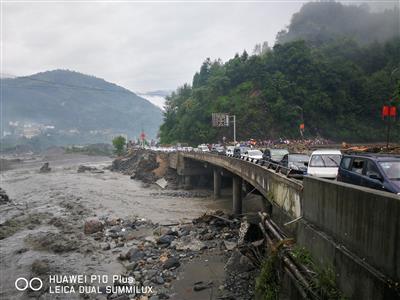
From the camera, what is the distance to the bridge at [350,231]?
Result: 4.55 m

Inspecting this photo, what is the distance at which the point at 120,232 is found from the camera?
2152 centimetres

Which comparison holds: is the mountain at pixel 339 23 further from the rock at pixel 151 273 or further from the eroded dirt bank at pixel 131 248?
the rock at pixel 151 273

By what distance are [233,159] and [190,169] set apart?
65.6 ft

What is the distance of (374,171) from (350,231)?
3.85 m

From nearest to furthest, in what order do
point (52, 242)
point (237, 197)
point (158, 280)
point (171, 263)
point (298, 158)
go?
point (158, 280)
point (171, 263)
point (298, 158)
point (52, 242)
point (237, 197)

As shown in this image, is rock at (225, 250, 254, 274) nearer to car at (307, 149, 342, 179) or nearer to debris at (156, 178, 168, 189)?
car at (307, 149, 342, 179)

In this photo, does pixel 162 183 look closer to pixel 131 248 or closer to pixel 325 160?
pixel 131 248

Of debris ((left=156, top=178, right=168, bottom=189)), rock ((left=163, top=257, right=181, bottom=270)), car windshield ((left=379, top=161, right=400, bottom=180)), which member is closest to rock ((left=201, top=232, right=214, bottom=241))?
rock ((left=163, top=257, right=181, bottom=270))

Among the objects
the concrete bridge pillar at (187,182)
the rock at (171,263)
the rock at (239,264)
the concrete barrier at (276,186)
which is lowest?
the concrete bridge pillar at (187,182)

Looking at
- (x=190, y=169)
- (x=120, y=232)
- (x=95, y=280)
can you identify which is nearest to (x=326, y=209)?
(x=95, y=280)

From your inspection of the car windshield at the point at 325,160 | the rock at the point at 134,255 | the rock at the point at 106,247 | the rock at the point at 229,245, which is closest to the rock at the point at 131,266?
the rock at the point at 134,255

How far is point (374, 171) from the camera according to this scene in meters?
8.92

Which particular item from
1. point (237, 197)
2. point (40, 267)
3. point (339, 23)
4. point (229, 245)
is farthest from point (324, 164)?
point (339, 23)

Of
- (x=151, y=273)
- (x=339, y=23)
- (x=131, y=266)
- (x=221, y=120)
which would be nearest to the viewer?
(x=151, y=273)
